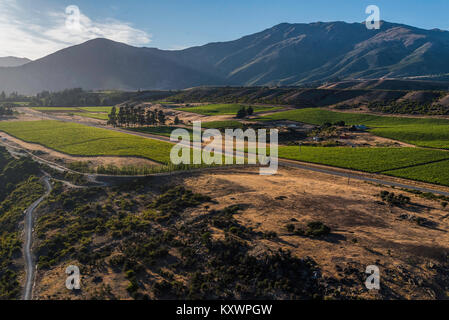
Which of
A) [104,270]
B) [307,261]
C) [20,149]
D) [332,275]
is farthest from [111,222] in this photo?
[20,149]
